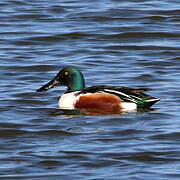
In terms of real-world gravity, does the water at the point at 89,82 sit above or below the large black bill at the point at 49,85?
below

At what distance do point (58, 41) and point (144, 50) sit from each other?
5.96ft

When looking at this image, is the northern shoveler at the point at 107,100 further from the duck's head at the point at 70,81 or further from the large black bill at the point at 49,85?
the large black bill at the point at 49,85

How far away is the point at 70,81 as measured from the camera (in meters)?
12.8

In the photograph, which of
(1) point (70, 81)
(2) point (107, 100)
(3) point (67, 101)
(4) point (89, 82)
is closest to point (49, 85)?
(1) point (70, 81)

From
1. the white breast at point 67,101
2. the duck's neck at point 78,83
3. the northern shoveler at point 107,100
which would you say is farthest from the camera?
the duck's neck at point 78,83

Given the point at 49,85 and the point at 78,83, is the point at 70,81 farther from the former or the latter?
the point at 49,85

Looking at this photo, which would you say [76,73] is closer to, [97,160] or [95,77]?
[95,77]

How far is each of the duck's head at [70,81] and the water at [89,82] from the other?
25 cm

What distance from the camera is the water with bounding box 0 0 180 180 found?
30.9 ft

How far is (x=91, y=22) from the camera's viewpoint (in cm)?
1886

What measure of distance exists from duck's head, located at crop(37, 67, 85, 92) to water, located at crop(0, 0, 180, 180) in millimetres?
246

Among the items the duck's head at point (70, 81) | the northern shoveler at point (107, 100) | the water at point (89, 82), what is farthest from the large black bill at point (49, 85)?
the northern shoveler at point (107, 100)

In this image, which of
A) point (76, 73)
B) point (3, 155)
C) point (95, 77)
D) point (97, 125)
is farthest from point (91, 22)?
point (3, 155)

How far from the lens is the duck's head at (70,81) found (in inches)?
504
